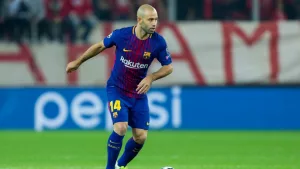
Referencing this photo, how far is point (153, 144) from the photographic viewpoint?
16703 millimetres

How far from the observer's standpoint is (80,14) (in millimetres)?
20125

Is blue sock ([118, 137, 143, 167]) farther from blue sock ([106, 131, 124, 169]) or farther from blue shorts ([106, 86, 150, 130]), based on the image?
blue sock ([106, 131, 124, 169])

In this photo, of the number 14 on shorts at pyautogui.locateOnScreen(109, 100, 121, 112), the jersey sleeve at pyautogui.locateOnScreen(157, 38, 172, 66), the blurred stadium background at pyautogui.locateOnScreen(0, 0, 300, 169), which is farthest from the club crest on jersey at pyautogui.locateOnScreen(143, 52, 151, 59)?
the blurred stadium background at pyautogui.locateOnScreen(0, 0, 300, 169)

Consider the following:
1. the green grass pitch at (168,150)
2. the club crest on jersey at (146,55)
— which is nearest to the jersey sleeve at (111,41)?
the club crest on jersey at (146,55)

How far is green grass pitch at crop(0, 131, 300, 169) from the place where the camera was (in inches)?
500

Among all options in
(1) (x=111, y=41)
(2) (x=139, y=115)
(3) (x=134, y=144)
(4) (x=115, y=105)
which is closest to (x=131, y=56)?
(1) (x=111, y=41)

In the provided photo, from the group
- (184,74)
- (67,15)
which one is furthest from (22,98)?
(184,74)

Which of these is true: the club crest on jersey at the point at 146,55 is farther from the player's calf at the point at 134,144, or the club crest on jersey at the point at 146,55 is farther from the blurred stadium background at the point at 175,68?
the blurred stadium background at the point at 175,68

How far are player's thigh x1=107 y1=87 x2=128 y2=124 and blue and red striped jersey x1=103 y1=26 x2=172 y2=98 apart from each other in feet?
0.28

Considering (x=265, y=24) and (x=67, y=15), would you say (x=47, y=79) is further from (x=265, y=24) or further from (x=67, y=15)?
(x=265, y=24)

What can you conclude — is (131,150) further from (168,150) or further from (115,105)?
(168,150)

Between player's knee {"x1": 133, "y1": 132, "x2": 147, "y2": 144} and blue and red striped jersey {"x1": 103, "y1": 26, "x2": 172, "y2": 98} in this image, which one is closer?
blue and red striped jersey {"x1": 103, "y1": 26, "x2": 172, "y2": 98}

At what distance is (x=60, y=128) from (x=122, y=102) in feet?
29.8

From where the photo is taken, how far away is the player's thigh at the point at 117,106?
424 inches
